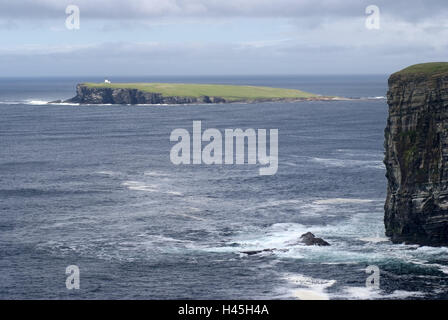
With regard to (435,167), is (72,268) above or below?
below

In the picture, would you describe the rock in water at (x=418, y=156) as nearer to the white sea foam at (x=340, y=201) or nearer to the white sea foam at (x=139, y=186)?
the white sea foam at (x=340, y=201)

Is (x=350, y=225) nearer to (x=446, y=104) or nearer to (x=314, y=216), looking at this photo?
(x=314, y=216)

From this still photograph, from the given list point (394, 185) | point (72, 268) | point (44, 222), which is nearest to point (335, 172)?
point (394, 185)

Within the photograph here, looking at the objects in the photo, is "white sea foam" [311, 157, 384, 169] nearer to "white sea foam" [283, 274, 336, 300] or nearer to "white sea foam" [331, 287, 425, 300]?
"white sea foam" [283, 274, 336, 300]

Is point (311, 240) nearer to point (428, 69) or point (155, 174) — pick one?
point (428, 69)

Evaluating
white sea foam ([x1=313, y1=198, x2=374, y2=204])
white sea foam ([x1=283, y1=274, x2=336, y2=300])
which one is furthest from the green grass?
white sea foam ([x1=283, y1=274, x2=336, y2=300])

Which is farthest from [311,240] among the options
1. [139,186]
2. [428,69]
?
[139,186]

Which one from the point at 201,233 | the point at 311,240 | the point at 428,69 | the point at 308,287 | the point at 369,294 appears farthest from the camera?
the point at 201,233
